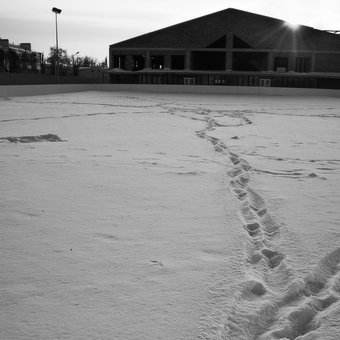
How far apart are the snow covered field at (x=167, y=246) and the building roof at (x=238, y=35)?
4319cm

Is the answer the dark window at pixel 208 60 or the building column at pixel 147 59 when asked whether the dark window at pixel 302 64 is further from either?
the building column at pixel 147 59

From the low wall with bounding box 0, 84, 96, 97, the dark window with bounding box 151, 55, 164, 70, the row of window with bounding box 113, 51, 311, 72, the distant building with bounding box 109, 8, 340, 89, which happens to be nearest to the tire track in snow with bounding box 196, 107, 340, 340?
the low wall with bounding box 0, 84, 96, 97

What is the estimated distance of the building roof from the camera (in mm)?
47697

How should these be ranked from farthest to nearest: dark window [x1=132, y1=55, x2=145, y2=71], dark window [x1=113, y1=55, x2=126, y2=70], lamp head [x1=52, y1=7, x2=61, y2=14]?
dark window [x1=132, y1=55, x2=145, y2=71], dark window [x1=113, y1=55, x2=126, y2=70], lamp head [x1=52, y1=7, x2=61, y2=14]

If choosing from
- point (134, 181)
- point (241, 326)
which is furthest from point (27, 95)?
point (241, 326)

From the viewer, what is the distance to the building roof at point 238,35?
4770 cm

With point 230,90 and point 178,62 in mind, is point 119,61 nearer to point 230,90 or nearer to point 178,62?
point 178,62

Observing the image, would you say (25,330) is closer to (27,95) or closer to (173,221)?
(173,221)

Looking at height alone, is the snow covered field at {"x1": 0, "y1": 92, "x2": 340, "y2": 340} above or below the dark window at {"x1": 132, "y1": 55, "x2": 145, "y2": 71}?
below

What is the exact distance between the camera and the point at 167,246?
3.66 m

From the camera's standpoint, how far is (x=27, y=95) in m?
29.4

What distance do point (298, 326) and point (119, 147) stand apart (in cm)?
676

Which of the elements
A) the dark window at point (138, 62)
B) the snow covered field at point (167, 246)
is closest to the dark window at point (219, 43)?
the dark window at point (138, 62)

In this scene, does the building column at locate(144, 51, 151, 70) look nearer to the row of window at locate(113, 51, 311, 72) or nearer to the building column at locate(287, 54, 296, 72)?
the row of window at locate(113, 51, 311, 72)
